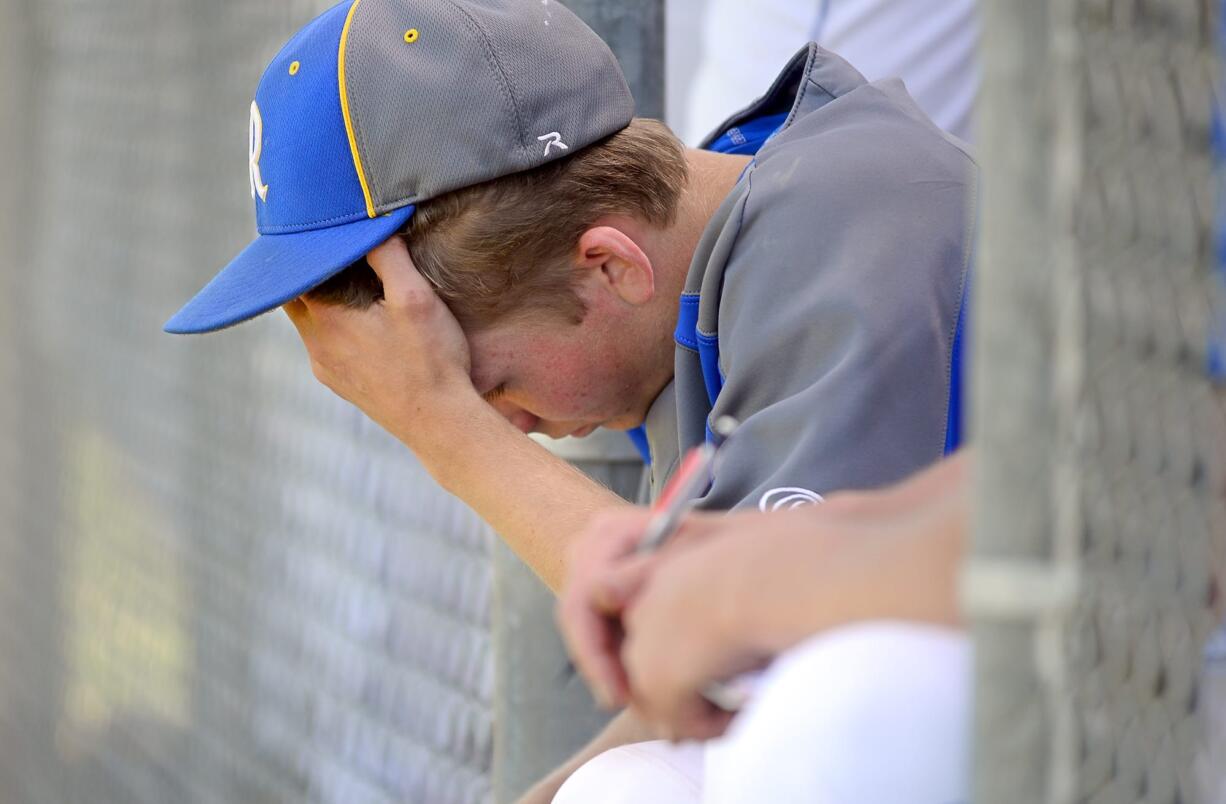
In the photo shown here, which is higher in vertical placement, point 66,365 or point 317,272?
point 317,272

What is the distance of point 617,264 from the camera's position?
166cm

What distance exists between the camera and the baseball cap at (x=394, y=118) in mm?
1576

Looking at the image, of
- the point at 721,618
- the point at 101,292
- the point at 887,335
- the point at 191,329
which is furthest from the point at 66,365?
the point at 721,618

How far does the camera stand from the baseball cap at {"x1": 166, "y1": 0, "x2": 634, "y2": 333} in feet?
5.17

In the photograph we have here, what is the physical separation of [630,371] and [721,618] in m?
0.99

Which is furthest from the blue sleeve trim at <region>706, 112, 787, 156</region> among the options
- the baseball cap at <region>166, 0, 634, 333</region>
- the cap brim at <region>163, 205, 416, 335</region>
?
the cap brim at <region>163, 205, 416, 335</region>

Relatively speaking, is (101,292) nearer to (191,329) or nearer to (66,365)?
(66,365)

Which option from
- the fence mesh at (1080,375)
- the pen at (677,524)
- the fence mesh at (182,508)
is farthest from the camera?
the fence mesh at (182,508)

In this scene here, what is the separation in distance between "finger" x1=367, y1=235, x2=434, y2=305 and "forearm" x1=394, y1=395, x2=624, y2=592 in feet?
0.44

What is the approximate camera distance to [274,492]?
3.53 m

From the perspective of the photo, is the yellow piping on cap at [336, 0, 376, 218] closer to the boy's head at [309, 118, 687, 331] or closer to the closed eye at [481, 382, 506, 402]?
the boy's head at [309, 118, 687, 331]

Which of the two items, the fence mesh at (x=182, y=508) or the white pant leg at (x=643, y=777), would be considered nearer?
the white pant leg at (x=643, y=777)

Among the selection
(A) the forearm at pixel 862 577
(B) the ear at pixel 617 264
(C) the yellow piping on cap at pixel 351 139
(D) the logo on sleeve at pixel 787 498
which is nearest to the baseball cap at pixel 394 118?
(C) the yellow piping on cap at pixel 351 139

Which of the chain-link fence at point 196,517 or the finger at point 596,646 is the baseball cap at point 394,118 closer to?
the chain-link fence at point 196,517
